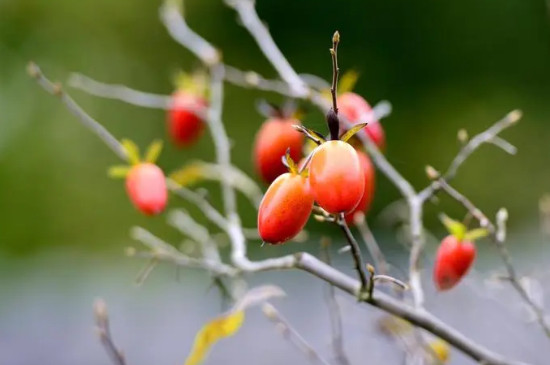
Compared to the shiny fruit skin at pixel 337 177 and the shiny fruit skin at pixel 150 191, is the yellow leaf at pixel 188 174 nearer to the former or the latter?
the shiny fruit skin at pixel 150 191

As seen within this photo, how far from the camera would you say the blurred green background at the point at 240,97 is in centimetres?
412

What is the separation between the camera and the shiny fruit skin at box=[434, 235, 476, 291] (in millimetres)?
627

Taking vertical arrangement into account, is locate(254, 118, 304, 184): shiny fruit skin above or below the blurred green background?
below

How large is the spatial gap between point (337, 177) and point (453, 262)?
0.74ft

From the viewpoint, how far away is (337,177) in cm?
43

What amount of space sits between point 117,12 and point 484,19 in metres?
1.70

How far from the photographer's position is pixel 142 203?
736 mm

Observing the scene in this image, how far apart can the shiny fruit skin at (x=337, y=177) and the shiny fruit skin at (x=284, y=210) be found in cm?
2

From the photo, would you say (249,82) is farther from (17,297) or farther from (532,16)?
(532,16)

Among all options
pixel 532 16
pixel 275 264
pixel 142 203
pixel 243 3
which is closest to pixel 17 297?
pixel 243 3

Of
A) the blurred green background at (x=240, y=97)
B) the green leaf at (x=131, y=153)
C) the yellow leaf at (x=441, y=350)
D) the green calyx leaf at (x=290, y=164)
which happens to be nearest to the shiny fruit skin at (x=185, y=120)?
the green leaf at (x=131, y=153)

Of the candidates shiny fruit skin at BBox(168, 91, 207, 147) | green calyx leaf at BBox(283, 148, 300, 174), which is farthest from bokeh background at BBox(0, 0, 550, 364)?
green calyx leaf at BBox(283, 148, 300, 174)

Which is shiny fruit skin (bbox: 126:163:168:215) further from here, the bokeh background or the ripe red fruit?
the bokeh background

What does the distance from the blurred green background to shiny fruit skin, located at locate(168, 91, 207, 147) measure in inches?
118
